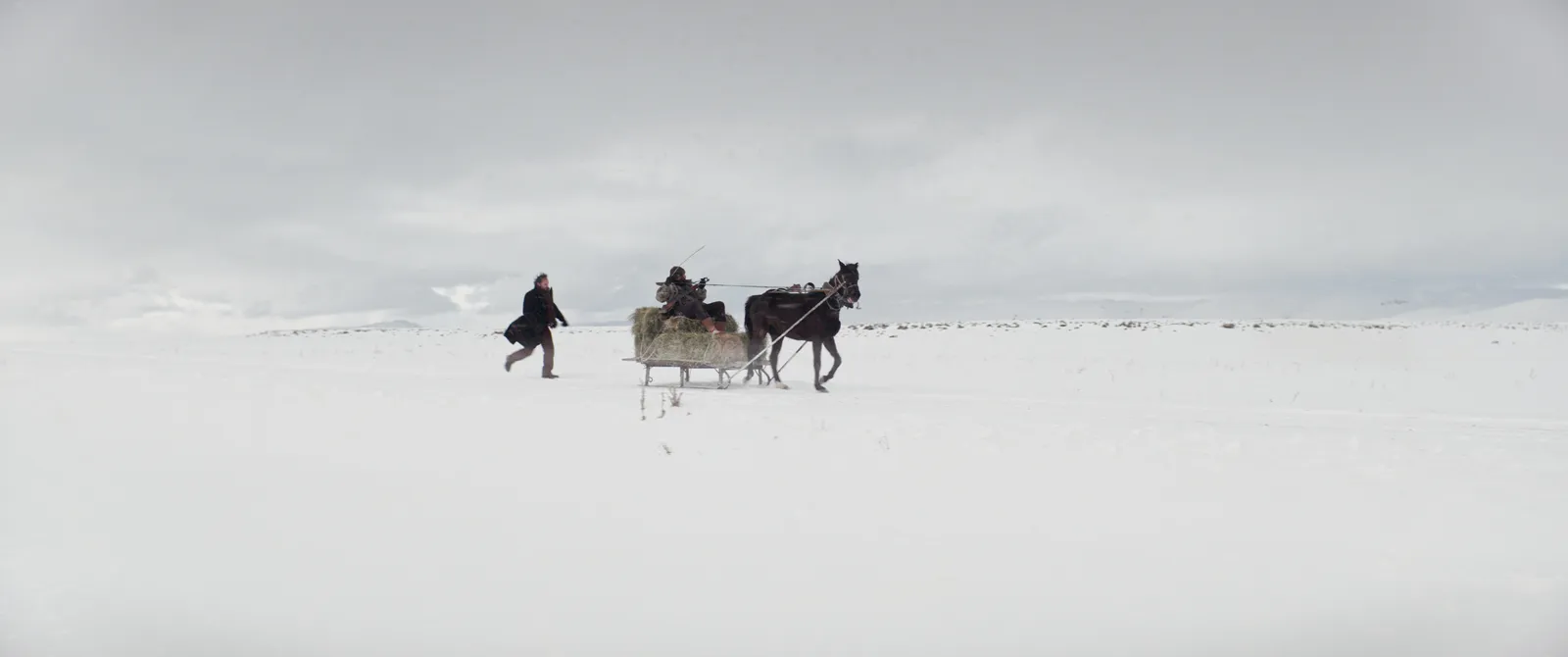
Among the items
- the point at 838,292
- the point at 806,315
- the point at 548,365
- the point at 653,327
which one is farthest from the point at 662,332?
the point at 548,365

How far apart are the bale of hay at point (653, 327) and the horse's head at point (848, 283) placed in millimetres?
2053

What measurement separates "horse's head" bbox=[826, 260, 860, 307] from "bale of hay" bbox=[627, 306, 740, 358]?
2.05 metres

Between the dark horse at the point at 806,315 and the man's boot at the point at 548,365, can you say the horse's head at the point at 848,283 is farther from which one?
the man's boot at the point at 548,365

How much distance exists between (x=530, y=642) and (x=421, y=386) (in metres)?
9.90

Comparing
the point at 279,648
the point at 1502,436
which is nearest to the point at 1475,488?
the point at 1502,436

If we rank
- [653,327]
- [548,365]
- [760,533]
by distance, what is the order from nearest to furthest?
[760,533], [653,327], [548,365]

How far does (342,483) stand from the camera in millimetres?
5375

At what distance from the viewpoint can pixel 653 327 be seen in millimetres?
12836

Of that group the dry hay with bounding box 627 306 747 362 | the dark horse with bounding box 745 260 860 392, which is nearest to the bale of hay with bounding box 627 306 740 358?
the dry hay with bounding box 627 306 747 362

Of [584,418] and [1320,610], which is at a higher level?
[584,418]

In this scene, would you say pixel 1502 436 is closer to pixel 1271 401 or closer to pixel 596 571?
pixel 1271 401

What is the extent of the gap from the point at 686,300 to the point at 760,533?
893cm

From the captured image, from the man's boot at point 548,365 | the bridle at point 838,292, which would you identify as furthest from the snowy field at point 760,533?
the man's boot at point 548,365

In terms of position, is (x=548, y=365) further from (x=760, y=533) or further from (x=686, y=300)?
(x=760, y=533)
